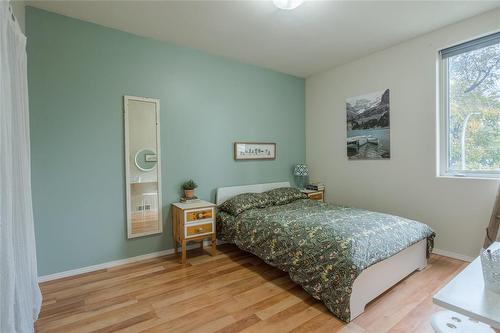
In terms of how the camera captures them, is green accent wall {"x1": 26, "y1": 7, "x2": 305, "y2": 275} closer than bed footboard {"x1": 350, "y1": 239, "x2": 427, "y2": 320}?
No

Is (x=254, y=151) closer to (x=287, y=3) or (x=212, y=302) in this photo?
(x=287, y=3)

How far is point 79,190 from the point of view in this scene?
2520mm

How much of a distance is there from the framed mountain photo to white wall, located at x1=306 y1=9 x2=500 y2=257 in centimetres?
8

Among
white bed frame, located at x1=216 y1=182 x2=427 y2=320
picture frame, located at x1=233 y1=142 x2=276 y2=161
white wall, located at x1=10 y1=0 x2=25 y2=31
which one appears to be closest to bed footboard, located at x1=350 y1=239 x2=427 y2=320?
white bed frame, located at x1=216 y1=182 x2=427 y2=320

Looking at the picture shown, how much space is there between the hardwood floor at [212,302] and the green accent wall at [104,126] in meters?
0.39

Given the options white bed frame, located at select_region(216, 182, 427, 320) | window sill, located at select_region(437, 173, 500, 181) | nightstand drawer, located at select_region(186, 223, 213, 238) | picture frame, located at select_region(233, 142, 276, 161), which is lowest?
white bed frame, located at select_region(216, 182, 427, 320)

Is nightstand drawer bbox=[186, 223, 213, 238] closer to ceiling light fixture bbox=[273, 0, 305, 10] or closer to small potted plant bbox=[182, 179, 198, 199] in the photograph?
small potted plant bbox=[182, 179, 198, 199]

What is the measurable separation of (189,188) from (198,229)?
0.54 metres

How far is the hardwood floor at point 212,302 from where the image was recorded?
1.72 meters

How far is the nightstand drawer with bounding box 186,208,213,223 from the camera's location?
276cm

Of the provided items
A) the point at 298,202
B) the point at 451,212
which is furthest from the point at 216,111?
the point at 451,212

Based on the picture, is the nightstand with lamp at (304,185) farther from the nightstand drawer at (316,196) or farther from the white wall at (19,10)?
the white wall at (19,10)

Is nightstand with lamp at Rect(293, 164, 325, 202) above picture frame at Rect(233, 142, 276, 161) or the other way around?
the other way around

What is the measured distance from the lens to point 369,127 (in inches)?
134
